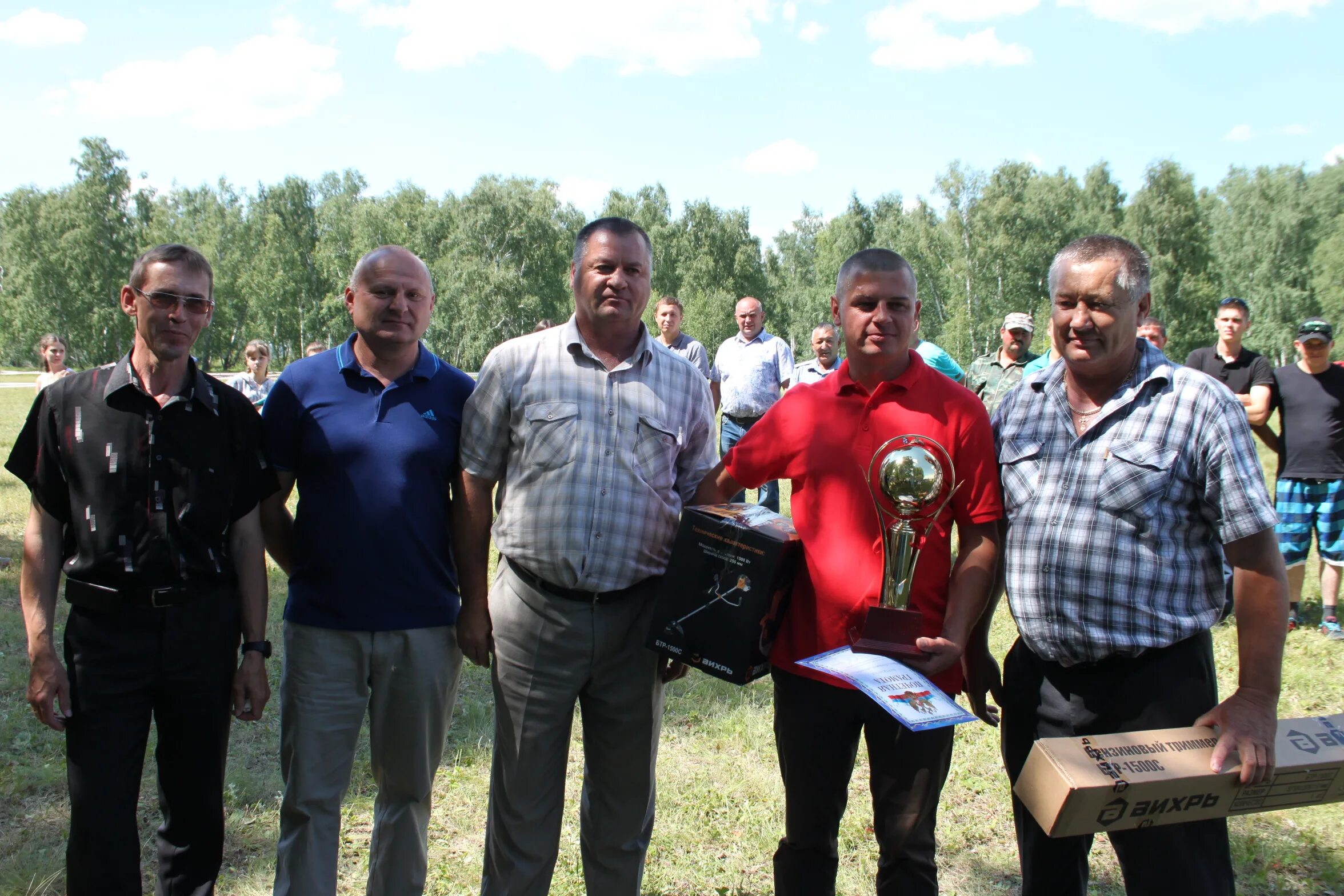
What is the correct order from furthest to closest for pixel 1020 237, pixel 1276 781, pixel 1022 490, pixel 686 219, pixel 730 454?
pixel 686 219 → pixel 1020 237 → pixel 730 454 → pixel 1022 490 → pixel 1276 781

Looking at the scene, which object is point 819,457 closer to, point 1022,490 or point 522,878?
point 1022,490

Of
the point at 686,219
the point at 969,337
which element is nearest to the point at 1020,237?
the point at 969,337

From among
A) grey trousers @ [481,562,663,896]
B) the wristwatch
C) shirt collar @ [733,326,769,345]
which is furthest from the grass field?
shirt collar @ [733,326,769,345]

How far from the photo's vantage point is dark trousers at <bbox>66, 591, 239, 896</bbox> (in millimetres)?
2588

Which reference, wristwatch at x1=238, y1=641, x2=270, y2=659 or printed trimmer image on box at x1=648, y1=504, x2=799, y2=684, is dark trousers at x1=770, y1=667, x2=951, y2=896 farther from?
wristwatch at x1=238, y1=641, x2=270, y2=659

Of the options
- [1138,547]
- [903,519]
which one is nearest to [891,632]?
[903,519]

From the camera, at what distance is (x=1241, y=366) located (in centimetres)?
698

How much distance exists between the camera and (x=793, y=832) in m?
2.69

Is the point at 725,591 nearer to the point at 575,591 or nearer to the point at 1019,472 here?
the point at 575,591

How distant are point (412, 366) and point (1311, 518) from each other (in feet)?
21.9

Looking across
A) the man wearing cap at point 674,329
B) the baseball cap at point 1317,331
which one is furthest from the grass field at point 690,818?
the man wearing cap at point 674,329

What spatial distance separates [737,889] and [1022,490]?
1.96 m

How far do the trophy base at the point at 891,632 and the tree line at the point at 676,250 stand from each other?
1630 inches

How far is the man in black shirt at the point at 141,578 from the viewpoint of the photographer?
8.50ft
